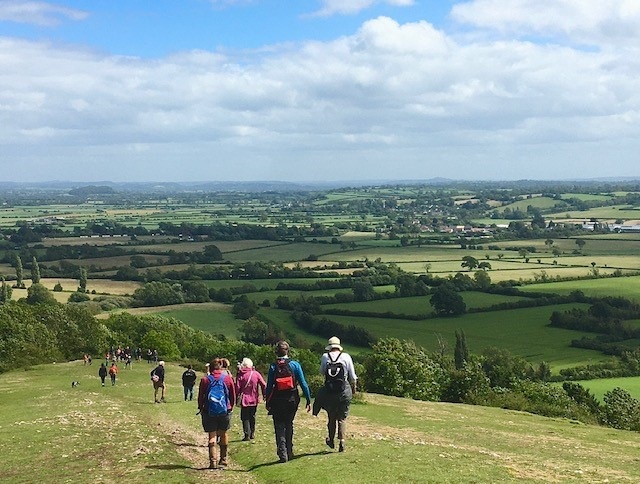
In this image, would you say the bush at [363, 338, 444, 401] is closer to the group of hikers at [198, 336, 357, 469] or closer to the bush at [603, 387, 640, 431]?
the bush at [603, 387, 640, 431]

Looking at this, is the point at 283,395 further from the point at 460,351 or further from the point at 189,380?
the point at 460,351

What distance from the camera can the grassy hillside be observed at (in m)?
17.4

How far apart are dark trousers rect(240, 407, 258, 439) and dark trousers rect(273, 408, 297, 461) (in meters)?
3.01

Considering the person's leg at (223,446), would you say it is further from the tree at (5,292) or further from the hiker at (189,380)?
the tree at (5,292)

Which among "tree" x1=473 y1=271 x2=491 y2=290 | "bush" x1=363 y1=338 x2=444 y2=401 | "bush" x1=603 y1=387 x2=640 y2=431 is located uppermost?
"bush" x1=363 y1=338 x2=444 y2=401

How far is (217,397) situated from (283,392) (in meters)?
1.83

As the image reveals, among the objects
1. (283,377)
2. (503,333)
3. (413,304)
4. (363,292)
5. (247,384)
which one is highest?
(283,377)

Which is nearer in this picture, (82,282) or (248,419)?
(248,419)

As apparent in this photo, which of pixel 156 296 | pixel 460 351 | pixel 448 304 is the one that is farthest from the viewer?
pixel 156 296

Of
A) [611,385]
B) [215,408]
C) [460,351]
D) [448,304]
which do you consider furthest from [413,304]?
[215,408]

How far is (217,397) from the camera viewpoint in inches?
721

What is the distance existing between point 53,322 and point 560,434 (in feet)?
191

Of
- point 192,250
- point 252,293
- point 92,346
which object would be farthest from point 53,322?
point 192,250

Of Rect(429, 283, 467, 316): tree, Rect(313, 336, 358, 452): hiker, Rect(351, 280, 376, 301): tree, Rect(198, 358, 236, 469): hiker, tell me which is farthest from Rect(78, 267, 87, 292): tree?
Rect(313, 336, 358, 452): hiker
